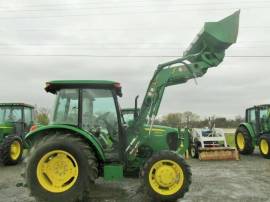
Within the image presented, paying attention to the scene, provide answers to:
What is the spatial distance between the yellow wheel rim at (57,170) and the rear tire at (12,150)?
24.0ft

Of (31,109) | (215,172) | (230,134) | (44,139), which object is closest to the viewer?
(44,139)

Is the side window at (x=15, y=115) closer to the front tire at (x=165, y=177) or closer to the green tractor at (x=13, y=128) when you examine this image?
the green tractor at (x=13, y=128)

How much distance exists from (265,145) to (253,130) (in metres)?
1.73

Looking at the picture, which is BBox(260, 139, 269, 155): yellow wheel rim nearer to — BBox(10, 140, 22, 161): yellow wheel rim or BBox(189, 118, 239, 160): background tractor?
BBox(189, 118, 239, 160): background tractor

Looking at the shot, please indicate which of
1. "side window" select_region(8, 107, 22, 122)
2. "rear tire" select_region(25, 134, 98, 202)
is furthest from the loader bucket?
"side window" select_region(8, 107, 22, 122)

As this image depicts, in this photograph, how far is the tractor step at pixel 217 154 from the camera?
1554cm

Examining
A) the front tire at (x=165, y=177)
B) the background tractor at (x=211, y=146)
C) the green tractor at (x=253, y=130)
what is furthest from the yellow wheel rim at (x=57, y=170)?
the green tractor at (x=253, y=130)

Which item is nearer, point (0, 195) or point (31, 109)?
point (0, 195)

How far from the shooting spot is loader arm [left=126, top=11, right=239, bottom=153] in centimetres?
823

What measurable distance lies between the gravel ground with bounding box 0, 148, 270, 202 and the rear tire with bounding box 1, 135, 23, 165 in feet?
4.34

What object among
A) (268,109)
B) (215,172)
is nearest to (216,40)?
(215,172)

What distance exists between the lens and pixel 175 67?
847cm

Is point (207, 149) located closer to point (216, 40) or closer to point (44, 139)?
point (216, 40)

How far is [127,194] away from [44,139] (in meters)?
2.13
